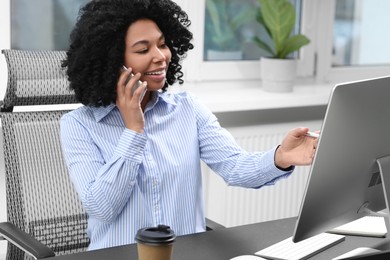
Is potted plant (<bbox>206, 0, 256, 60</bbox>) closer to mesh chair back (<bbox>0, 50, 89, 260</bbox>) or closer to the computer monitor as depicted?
mesh chair back (<bbox>0, 50, 89, 260</bbox>)

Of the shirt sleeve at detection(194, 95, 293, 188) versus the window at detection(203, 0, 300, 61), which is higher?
the window at detection(203, 0, 300, 61)

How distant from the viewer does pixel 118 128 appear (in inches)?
81.0

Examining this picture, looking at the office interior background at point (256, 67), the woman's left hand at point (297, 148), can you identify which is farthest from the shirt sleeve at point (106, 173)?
the office interior background at point (256, 67)

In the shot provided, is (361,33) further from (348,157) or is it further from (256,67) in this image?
(348,157)

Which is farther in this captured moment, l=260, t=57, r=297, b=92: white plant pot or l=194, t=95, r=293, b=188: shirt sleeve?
l=260, t=57, r=297, b=92: white plant pot

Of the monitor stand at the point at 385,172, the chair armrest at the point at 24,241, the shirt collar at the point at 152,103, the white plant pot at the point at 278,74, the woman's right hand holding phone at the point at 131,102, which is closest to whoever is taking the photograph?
the monitor stand at the point at 385,172

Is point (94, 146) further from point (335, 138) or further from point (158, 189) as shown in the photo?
point (335, 138)

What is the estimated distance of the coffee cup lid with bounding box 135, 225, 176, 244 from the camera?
1.35m

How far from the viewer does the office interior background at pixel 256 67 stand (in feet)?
9.96

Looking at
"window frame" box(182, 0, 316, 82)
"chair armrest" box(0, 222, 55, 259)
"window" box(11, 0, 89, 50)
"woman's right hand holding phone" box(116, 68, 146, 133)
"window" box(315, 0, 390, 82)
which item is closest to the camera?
"chair armrest" box(0, 222, 55, 259)

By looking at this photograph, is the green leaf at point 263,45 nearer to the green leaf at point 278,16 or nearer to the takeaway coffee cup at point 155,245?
the green leaf at point 278,16

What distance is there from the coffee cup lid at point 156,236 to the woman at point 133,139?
53 centimetres

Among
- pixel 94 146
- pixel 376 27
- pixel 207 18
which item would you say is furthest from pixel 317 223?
pixel 376 27

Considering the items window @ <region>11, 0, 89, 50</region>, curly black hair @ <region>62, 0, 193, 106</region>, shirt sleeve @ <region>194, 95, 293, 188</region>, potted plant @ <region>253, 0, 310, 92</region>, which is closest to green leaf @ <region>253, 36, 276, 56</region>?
potted plant @ <region>253, 0, 310, 92</region>
